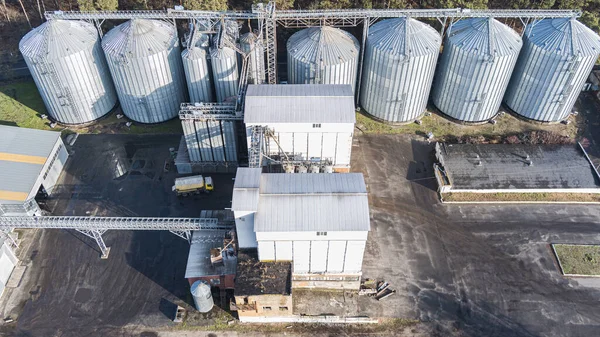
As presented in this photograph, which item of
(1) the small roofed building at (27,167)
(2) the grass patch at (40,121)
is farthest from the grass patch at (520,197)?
(1) the small roofed building at (27,167)

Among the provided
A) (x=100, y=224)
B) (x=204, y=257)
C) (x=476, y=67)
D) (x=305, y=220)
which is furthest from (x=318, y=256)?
(x=476, y=67)

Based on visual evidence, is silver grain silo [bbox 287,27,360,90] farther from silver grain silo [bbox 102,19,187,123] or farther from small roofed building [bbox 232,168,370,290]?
small roofed building [bbox 232,168,370,290]

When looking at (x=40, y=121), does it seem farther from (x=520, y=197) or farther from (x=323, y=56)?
(x=520, y=197)

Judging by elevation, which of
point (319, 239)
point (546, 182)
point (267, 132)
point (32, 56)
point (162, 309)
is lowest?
point (162, 309)

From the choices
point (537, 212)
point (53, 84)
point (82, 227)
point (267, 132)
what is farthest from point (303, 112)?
point (53, 84)

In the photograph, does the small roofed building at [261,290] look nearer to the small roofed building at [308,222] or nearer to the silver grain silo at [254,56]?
the small roofed building at [308,222]

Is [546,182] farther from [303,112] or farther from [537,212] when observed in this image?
[303,112]
